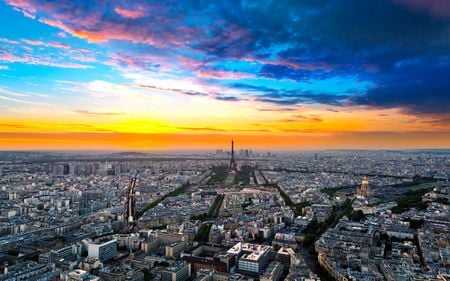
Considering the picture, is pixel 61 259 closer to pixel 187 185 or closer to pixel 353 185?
pixel 187 185

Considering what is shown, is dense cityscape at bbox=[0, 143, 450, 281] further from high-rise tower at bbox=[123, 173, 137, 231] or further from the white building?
high-rise tower at bbox=[123, 173, 137, 231]

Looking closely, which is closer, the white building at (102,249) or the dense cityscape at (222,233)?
the dense cityscape at (222,233)

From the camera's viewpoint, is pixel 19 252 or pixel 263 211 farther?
pixel 263 211

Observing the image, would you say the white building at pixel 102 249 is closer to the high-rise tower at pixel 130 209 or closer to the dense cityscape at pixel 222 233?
the dense cityscape at pixel 222 233

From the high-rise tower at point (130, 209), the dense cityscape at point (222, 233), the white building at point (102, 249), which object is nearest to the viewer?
the dense cityscape at point (222, 233)

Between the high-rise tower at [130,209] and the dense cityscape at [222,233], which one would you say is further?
the high-rise tower at [130,209]

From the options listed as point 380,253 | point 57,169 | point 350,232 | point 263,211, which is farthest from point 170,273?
point 57,169

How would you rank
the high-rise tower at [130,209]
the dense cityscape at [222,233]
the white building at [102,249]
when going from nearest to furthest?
1. the dense cityscape at [222,233]
2. the white building at [102,249]
3. the high-rise tower at [130,209]

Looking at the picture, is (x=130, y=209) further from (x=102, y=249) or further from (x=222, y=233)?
(x=102, y=249)

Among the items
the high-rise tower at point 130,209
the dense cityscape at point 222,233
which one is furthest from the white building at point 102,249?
the high-rise tower at point 130,209
